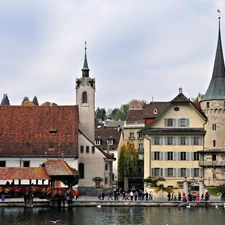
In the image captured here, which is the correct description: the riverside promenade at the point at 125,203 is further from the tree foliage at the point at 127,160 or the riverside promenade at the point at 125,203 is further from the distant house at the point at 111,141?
the distant house at the point at 111,141

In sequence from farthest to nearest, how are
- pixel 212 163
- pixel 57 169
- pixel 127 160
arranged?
pixel 127 160, pixel 212 163, pixel 57 169

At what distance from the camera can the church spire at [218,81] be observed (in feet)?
270

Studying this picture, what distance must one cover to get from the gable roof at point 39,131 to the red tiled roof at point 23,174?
1358 centimetres

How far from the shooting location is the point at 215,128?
81500 millimetres

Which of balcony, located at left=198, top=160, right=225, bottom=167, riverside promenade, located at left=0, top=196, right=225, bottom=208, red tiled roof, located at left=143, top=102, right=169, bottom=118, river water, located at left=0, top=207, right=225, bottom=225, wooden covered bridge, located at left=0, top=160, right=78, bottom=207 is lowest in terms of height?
river water, located at left=0, top=207, right=225, bottom=225

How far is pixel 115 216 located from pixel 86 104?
38.3 metres

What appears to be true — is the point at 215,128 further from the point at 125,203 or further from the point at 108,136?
the point at 108,136

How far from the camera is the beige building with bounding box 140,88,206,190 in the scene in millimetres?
81312

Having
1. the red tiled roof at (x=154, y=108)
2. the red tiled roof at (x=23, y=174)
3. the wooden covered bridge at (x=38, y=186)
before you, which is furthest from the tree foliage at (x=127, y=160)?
the red tiled roof at (x=23, y=174)

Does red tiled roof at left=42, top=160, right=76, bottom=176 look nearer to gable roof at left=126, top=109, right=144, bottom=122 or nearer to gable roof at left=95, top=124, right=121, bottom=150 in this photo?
gable roof at left=95, top=124, right=121, bottom=150

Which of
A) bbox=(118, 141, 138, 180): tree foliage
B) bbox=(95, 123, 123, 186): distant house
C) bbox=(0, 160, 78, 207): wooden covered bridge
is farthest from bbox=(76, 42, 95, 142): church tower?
bbox=(0, 160, 78, 207): wooden covered bridge

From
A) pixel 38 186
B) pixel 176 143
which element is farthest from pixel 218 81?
pixel 38 186

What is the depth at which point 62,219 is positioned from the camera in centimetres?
5331

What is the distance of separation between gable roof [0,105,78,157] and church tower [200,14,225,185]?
1758 centimetres
